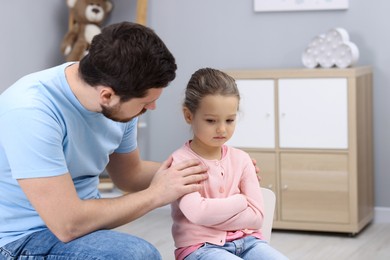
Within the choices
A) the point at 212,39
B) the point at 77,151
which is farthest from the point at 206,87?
the point at 212,39

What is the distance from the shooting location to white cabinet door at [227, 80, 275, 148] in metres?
3.46

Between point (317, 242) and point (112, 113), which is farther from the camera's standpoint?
point (317, 242)

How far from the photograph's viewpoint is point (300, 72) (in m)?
3.38

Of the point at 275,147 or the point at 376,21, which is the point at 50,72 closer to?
the point at 275,147

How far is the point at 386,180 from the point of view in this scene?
12.0ft

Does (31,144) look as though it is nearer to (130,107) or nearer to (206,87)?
(130,107)

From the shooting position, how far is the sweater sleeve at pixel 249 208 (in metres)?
1.76

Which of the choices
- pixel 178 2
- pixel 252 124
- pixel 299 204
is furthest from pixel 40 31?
pixel 299 204

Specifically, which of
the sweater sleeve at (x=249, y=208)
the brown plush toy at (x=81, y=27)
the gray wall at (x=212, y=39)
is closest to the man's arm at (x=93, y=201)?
the sweater sleeve at (x=249, y=208)

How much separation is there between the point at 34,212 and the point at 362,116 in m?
2.04

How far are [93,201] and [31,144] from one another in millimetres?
191

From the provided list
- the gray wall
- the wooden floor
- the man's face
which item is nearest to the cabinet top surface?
the gray wall

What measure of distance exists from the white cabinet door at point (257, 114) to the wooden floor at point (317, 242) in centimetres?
44

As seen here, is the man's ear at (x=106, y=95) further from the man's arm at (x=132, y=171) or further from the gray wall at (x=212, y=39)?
the gray wall at (x=212, y=39)
